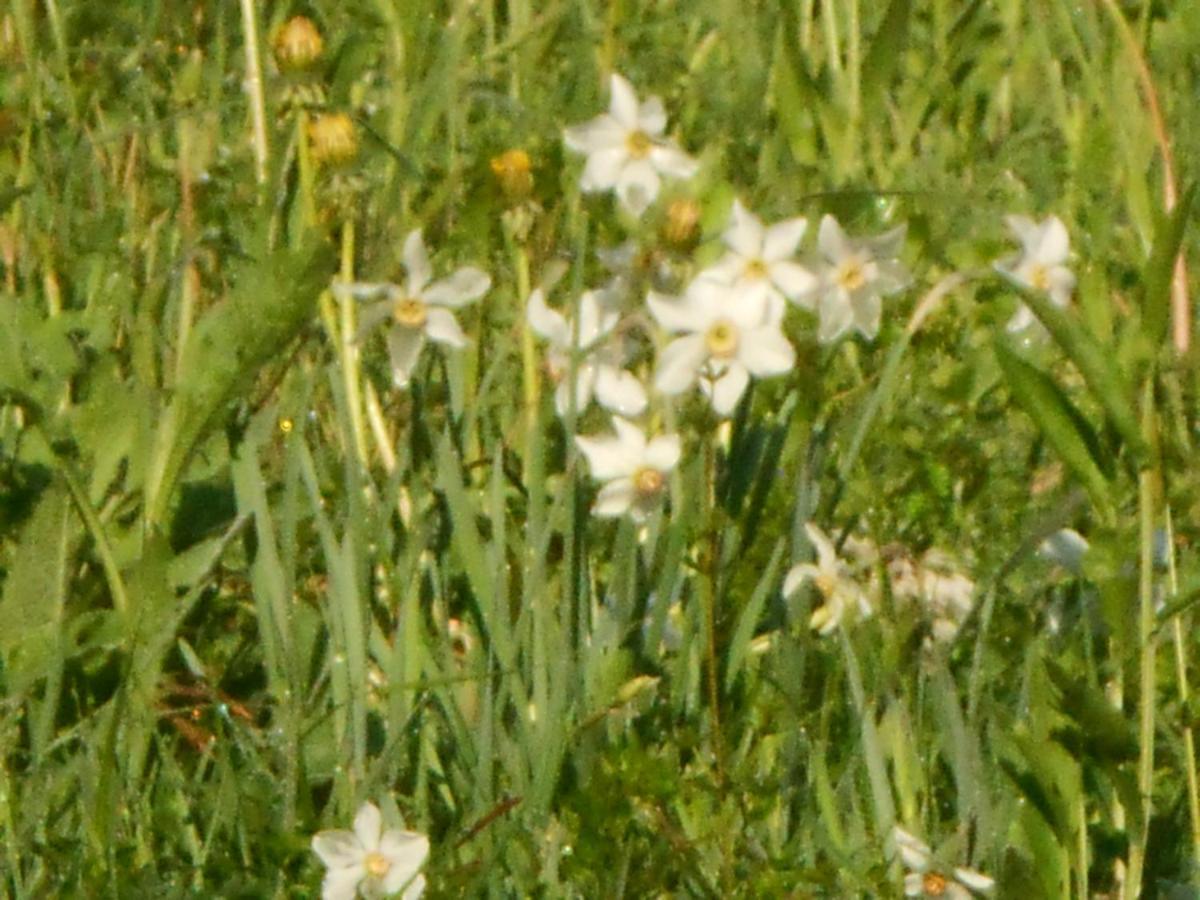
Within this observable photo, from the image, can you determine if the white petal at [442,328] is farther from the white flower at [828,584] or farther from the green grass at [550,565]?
the white flower at [828,584]

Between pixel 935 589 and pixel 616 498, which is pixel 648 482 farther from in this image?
pixel 935 589

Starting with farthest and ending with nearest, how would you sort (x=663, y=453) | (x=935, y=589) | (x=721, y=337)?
1. (x=935, y=589)
2. (x=663, y=453)
3. (x=721, y=337)

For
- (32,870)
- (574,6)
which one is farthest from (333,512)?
(574,6)

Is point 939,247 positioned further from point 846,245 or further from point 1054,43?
point 1054,43

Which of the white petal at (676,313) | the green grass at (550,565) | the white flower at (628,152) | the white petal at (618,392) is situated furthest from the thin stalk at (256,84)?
the white petal at (676,313)

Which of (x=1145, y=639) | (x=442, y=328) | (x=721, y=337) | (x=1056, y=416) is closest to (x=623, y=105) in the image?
(x=442, y=328)

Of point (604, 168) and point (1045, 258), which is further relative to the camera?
point (1045, 258)
